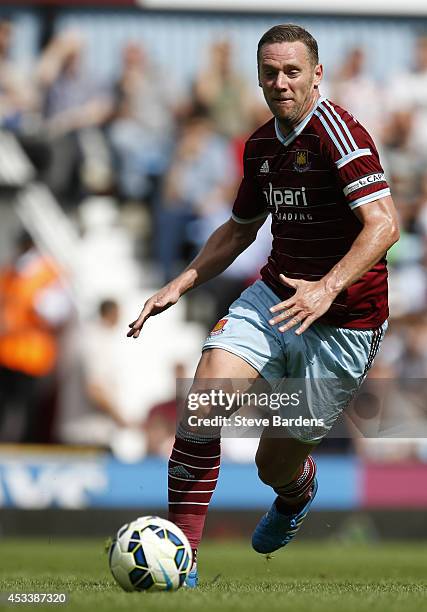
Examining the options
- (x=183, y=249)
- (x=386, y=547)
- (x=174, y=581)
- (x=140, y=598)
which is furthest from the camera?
(x=183, y=249)

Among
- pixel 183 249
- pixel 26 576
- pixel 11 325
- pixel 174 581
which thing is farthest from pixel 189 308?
pixel 174 581

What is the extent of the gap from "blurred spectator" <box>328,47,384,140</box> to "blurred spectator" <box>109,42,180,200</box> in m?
1.98

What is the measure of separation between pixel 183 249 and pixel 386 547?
4.39 m

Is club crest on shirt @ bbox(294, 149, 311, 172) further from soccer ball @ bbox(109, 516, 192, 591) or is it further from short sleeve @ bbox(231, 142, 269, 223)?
soccer ball @ bbox(109, 516, 192, 591)

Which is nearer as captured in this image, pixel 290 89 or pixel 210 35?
pixel 290 89

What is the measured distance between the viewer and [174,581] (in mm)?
5477

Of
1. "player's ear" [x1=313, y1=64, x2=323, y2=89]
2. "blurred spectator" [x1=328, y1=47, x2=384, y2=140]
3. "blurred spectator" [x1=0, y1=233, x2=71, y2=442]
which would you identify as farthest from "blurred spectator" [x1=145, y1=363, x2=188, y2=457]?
"player's ear" [x1=313, y1=64, x2=323, y2=89]

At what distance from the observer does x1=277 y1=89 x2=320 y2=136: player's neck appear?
Result: 20.1 feet

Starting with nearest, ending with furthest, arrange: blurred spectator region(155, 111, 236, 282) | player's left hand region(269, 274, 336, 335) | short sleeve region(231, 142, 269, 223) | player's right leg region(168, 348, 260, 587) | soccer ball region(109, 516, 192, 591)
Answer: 1. soccer ball region(109, 516, 192, 591)
2. player's left hand region(269, 274, 336, 335)
3. player's right leg region(168, 348, 260, 587)
4. short sleeve region(231, 142, 269, 223)
5. blurred spectator region(155, 111, 236, 282)

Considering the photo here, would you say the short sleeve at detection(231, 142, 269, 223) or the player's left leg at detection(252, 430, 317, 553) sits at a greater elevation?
the short sleeve at detection(231, 142, 269, 223)

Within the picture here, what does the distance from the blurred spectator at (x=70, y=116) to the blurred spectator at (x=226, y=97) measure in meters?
1.19

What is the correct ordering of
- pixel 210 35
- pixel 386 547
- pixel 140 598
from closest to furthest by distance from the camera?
pixel 140 598, pixel 386 547, pixel 210 35

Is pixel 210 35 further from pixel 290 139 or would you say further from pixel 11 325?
pixel 290 139

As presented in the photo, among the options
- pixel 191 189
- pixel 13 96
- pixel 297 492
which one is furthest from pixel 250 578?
pixel 13 96
